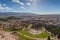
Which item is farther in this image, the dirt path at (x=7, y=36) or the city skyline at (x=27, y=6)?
the city skyline at (x=27, y=6)

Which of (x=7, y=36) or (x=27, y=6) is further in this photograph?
(x=27, y=6)

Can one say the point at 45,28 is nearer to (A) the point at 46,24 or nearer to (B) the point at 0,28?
(A) the point at 46,24

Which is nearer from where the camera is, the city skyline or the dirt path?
the dirt path

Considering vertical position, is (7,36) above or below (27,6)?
below

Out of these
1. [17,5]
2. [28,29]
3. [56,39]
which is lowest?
[56,39]

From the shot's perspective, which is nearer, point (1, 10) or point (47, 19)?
point (1, 10)

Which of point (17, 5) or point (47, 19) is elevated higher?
point (17, 5)

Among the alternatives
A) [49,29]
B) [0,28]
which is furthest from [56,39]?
[0,28]

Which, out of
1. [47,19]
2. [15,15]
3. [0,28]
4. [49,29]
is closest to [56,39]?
[49,29]

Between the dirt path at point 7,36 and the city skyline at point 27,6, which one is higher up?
the city skyline at point 27,6
